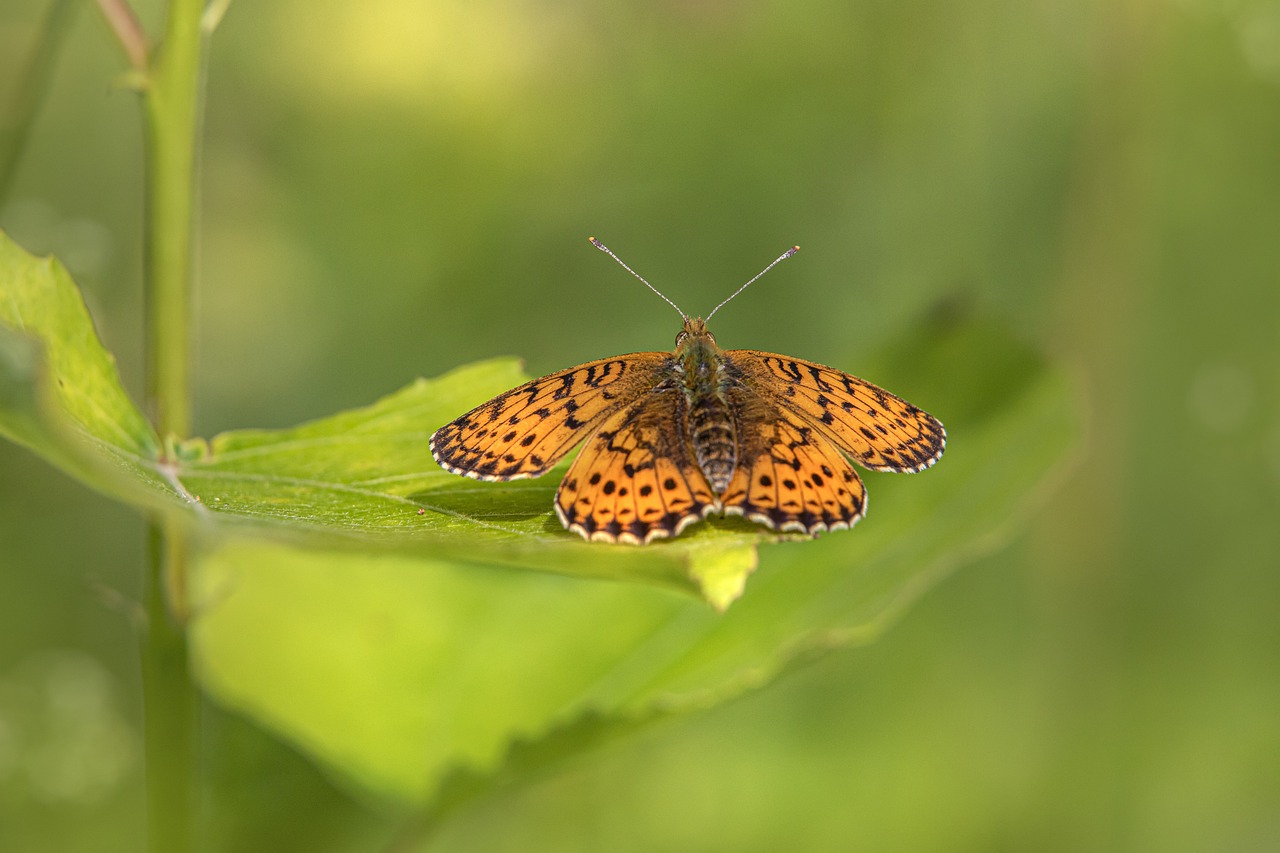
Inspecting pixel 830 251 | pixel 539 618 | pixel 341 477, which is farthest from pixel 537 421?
pixel 830 251

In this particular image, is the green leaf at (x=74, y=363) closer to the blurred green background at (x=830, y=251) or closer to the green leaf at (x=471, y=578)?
the green leaf at (x=471, y=578)

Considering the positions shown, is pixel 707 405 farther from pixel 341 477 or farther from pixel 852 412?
pixel 341 477

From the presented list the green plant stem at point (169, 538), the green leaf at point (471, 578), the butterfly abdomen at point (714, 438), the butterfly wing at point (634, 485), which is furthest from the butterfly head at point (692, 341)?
the green plant stem at point (169, 538)

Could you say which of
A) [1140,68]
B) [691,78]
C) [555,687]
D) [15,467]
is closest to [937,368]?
[555,687]

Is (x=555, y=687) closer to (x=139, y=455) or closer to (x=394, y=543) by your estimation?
(x=139, y=455)

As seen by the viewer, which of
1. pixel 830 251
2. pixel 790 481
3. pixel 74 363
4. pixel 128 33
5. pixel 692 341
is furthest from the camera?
pixel 830 251

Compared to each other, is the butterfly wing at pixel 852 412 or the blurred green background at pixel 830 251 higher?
the blurred green background at pixel 830 251
